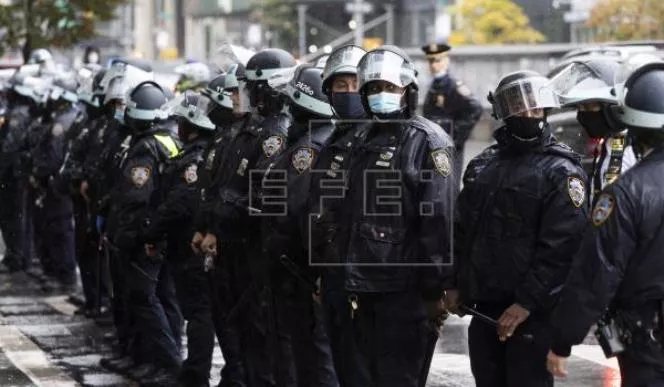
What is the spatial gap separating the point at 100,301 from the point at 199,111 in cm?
377

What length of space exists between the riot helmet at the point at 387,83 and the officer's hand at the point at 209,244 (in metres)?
1.93

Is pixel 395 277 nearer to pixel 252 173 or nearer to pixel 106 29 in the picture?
pixel 252 173

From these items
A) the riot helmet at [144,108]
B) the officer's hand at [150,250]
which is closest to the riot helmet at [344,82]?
the officer's hand at [150,250]

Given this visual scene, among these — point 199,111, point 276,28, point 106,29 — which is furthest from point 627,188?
point 106,29

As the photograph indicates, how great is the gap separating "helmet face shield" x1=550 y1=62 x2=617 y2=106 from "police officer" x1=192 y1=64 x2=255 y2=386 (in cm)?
218

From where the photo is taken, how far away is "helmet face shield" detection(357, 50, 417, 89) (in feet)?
24.5

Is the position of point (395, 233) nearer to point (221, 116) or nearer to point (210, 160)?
point (210, 160)

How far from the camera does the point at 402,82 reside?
7492mm

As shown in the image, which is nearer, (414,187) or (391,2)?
(414,187)

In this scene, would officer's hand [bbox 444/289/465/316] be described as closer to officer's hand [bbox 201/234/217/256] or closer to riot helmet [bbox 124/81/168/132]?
officer's hand [bbox 201/234/217/256]

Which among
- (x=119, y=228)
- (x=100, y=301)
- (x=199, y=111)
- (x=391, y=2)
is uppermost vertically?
(x=391, y=2)

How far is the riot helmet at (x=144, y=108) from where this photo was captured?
11.0 meters

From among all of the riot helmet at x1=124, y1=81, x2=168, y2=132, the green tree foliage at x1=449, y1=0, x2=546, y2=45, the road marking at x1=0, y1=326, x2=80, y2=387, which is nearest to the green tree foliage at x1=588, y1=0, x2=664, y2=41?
the green tree foliage at x1=449, y1=0, x2=546, y2=45

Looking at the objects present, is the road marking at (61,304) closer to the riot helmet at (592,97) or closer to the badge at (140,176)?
the badge at (140,176)
